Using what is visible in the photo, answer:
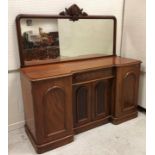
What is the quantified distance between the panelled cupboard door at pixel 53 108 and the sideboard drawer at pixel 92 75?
15 cm

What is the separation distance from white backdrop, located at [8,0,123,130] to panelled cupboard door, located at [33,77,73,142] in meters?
0.53

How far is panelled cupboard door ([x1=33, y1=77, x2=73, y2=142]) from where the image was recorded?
1766mm

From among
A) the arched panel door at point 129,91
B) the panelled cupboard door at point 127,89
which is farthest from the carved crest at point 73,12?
the arched panel door at point 129,91

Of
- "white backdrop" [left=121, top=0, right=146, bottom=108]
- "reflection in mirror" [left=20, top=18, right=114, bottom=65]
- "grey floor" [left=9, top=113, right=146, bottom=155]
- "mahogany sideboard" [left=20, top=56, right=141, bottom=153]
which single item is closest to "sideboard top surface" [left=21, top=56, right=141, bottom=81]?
"mahogany sideboard" [left=20, top=56, right=141, bottom=153]

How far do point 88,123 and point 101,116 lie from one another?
200mm

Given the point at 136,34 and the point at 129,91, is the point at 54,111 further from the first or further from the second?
the point at 136,34

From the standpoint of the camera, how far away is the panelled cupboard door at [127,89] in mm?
2291

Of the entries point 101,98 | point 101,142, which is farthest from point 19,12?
point 101,142

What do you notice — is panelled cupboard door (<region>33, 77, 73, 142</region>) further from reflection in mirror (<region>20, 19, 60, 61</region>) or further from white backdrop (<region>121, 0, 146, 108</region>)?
white backdrop (<region>121, 0, 146, 108</region>)

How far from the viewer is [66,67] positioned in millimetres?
2076

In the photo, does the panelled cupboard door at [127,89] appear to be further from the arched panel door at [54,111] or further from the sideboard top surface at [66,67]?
the arched panel door at [54,111]

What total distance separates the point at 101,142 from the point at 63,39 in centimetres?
122

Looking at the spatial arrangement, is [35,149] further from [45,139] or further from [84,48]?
[84,48]

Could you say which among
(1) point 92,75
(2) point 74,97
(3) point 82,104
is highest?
(1) point 92,75
